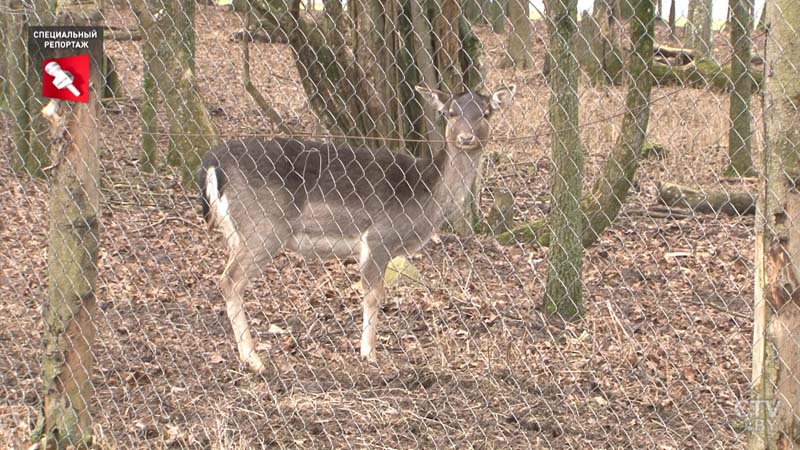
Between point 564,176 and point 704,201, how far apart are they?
387 centimetres

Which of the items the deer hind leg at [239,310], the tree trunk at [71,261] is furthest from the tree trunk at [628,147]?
the tree trunk at [71,261]

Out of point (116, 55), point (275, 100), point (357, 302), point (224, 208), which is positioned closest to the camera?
point (224, 208)

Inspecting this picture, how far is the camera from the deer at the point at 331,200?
758 centimetres

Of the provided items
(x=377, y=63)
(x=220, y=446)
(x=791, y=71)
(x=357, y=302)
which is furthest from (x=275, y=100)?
(x=791, y=71)

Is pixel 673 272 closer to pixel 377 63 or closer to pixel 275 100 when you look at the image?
pixel 377 63

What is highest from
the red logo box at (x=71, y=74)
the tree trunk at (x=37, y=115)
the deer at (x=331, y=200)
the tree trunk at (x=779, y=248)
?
the tree trunk at (x=779, y=248)

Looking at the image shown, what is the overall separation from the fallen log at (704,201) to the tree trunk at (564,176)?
3.28m

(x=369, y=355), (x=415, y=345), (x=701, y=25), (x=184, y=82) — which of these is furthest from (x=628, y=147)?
(x=701, y=25)

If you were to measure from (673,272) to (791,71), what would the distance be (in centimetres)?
578

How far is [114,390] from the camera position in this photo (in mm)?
6371

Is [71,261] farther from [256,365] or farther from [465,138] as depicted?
[465,138]

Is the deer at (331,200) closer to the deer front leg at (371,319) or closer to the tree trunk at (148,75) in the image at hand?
the deer front leg at (371,319)

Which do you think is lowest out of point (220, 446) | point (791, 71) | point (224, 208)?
point (224, 208)

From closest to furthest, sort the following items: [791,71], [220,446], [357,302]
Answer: [791,71] < [220,446] < [357,302]
